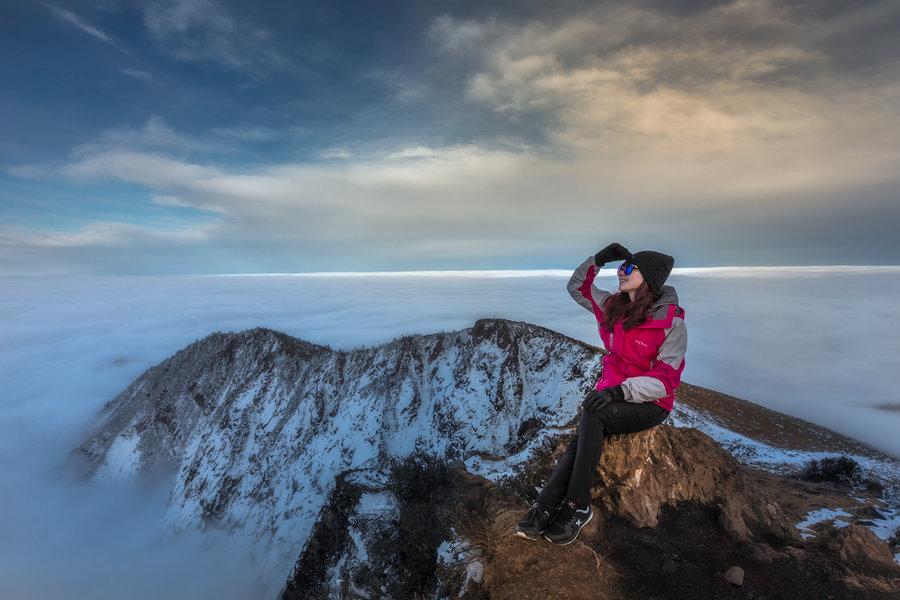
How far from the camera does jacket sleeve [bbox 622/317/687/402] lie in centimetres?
532

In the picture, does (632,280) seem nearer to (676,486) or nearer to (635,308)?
(635,308)

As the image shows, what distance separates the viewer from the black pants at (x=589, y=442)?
17.9ft

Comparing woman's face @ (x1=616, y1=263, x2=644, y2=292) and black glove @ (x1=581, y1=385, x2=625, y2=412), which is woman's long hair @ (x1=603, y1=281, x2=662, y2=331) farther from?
black glove @ (x1=581, y1=385, x2=625, y2=412)

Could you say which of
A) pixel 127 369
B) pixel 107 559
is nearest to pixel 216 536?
pixel 107 559

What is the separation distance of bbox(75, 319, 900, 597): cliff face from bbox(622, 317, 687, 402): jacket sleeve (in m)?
2.30

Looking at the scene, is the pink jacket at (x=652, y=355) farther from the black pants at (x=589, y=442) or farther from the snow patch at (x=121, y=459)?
the snow patch at (x=121, y=459)

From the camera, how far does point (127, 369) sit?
4794 cm

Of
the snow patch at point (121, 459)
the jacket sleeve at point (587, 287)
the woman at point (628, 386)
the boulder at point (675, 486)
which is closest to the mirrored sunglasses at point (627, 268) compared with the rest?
the woman at point (628, 386)

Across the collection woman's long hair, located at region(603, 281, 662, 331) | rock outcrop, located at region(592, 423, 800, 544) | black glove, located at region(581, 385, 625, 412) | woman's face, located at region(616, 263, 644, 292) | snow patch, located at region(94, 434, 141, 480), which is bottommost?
snow patch, located at region(94, 434, 141, 480)

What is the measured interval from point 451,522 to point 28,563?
1458 inches

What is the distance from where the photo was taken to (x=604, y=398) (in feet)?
17.8

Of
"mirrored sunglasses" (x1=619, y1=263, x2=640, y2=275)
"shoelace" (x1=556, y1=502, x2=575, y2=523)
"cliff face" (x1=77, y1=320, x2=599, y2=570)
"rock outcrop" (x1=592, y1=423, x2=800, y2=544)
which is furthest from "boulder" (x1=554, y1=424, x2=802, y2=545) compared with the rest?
"cliff face" (x1=77, y1=320, x2=599, y2=570)

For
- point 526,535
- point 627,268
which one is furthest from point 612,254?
point 526,535

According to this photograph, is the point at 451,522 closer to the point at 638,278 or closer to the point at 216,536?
the point at 638,278
